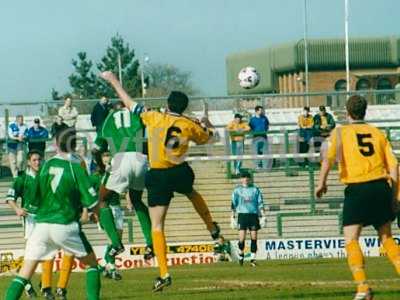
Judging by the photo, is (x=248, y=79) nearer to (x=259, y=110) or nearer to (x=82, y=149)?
(x=259, y=110)

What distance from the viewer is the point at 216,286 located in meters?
16.4

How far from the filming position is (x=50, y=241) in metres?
12.7

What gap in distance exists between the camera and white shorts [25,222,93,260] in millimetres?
12664

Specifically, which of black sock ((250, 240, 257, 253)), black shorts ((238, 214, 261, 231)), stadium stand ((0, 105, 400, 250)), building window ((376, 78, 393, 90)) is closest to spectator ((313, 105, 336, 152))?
stadium stand ((0, 105, 400, 250))

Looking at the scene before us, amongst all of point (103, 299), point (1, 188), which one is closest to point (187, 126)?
point (103, 299)

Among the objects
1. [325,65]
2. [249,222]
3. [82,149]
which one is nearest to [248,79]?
[82,149]

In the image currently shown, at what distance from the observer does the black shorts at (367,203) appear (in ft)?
42.7

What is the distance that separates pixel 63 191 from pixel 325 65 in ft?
211

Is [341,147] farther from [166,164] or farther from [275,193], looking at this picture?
[275,193]

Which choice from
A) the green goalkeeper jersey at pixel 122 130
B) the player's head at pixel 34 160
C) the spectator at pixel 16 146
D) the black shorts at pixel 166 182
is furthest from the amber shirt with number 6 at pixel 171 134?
the spectator at pixel 16 146

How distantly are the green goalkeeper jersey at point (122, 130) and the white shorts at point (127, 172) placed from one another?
0.17 meters

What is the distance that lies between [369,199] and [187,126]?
3043mm

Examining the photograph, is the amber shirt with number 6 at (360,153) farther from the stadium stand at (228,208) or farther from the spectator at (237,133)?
the spectator at (237,133)

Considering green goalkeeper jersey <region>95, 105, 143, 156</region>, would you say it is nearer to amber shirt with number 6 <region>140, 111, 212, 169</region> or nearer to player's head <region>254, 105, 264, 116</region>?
amber shirt with number 6 <region>140, 111, 212, 169</region>
